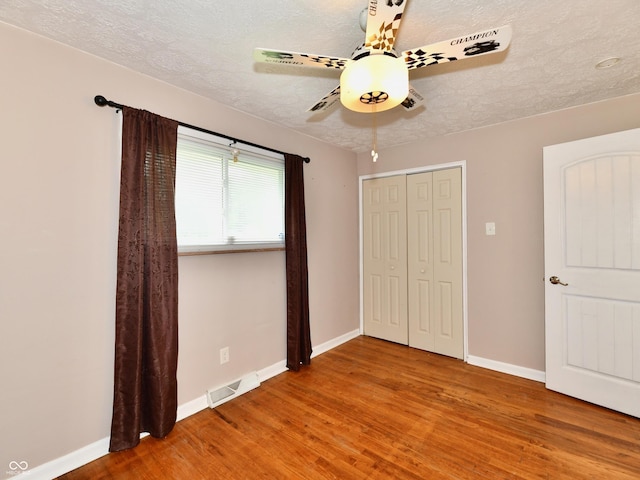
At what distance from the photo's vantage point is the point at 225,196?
243 cm

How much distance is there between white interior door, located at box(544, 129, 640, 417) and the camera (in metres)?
2.15

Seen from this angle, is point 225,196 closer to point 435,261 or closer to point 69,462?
point 69,462

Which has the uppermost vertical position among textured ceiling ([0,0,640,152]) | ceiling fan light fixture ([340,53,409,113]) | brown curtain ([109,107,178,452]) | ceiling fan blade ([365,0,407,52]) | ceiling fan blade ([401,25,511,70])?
textured ceiling ([0,0,640,152])

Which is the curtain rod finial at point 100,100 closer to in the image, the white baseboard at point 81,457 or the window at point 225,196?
the window at point 225,196

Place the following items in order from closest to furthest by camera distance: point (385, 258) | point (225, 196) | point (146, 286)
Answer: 1. point (146, 286)
2. point (225, 196)
3. point (385, 258)

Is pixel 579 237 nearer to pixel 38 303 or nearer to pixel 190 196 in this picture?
pixel 190 196

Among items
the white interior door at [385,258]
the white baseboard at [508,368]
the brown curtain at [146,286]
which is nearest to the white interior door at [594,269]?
the white baseboard at [508,368]

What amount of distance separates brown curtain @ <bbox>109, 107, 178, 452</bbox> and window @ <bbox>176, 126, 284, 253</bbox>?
0.17 meters

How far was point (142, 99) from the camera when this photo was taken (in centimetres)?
199

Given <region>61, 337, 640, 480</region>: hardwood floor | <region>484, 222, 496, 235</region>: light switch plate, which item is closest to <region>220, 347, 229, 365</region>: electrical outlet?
<region>61, 337, 640, 480</region>: hardwood floor

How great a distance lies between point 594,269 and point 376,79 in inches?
92.5

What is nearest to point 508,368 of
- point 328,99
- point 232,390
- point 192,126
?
point 232,390

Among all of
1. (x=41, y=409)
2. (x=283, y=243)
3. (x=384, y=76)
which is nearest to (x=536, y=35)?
(x=384, y=76)

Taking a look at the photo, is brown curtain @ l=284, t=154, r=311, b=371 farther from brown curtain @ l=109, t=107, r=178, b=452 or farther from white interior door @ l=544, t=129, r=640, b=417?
white interior door @ l=544, t=129, r=640, b=417
